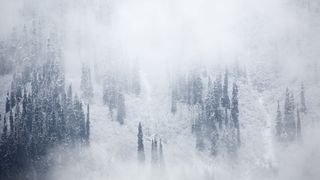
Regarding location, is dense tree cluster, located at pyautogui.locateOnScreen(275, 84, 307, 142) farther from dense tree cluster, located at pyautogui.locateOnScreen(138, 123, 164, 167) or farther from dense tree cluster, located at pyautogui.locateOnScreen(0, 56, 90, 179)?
dense tree cluster, located at pyautogui.locateOnScreen(0, 56, 90, 179)

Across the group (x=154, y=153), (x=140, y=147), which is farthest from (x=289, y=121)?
(x=140, y=147)

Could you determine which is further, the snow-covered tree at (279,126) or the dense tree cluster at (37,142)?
the snow-covered tree at (279,126)

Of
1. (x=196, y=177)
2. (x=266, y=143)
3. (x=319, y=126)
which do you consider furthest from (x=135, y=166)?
(x=319, y=126)

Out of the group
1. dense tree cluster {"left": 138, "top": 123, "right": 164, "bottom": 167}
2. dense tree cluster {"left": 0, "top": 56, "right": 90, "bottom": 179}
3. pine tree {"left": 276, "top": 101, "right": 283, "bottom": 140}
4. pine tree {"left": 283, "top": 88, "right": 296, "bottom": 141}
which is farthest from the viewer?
pine tree {"left": 276, "top": 101, "right": 283, "bottom": 140}

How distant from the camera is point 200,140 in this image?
190 m

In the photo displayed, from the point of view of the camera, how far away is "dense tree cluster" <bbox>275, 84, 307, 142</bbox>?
18538 centimetres

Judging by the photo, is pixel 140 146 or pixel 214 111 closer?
pixel 140 146

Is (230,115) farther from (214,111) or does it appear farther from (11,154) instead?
(11,154)

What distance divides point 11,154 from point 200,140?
71.0 metres

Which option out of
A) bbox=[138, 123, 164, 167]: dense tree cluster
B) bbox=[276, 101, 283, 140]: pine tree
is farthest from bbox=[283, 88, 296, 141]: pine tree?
bbox=[138, 123, 164, 167]: dense tree cluster

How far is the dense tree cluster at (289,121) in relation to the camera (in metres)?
185

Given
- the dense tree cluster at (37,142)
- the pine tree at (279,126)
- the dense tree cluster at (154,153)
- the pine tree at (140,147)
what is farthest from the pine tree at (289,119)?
the dense tree cluster at (37,142)

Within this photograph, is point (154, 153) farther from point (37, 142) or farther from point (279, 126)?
point (279, 126)

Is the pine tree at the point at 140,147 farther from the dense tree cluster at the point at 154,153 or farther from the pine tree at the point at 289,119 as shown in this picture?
the pine tree at the point at 289,119
